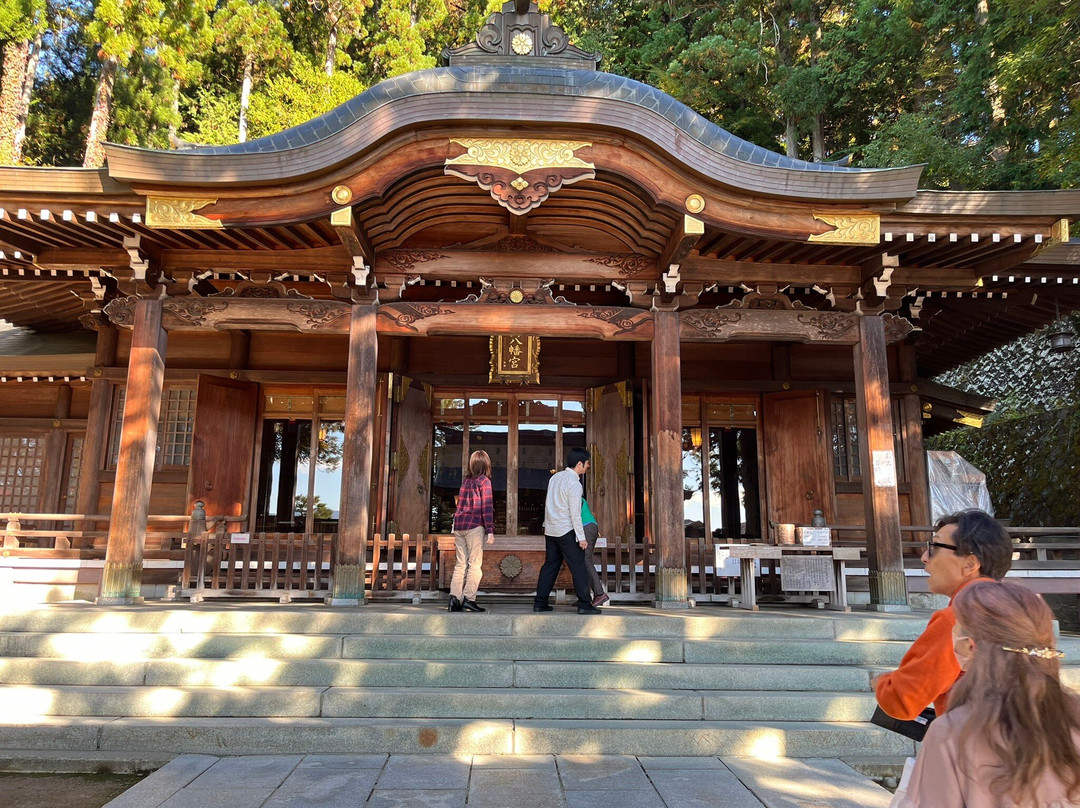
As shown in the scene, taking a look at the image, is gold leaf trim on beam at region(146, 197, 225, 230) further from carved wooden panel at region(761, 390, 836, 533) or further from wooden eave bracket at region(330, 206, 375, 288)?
carved wooden panel at region(761, 390, 836, 533)

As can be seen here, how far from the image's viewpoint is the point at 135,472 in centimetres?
727

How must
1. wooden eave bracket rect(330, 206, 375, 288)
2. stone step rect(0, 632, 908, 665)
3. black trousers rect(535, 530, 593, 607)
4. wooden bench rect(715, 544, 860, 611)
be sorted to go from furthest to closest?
wooden bench rect(715, 544, 860, 611)
wooden eave bracket rect(330, 206, 375, 288)
black trousers rect(535, 530, 593, 607)
stone step rect(0, 632, 908, 665)

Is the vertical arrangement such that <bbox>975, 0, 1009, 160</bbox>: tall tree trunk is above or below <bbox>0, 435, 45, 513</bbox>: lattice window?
above

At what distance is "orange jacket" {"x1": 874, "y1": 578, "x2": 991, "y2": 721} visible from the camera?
2.17 m

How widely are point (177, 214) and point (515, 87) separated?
11.5 feet

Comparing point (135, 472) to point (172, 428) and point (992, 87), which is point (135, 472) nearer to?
point (172, 428)

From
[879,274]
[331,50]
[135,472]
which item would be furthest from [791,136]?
[135,472]

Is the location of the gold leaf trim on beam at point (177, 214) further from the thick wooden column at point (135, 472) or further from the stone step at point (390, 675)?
the stone step at point (390, 675)

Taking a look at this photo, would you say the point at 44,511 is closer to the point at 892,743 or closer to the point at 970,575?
the point at 892,743

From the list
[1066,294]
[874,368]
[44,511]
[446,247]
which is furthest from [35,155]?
[1066,294]

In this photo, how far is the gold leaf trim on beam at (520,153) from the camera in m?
6.75

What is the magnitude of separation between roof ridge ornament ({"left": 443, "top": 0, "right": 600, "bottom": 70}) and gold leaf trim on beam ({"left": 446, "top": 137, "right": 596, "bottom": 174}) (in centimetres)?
173

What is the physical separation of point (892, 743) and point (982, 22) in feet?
64.2

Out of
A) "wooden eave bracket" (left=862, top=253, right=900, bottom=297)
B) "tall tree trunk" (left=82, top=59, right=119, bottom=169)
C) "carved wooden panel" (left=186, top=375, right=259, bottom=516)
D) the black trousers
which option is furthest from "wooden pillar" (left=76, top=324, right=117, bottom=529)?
"tall tree trunk" (left=82, top=59, right=119, bottom=169)
